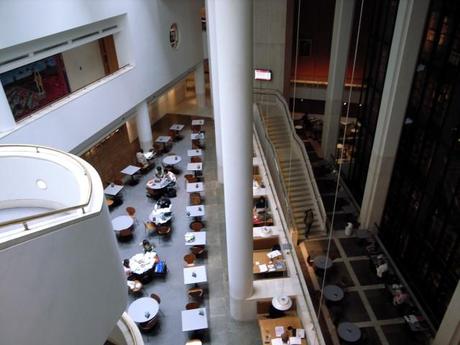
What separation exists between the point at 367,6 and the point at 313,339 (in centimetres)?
1479

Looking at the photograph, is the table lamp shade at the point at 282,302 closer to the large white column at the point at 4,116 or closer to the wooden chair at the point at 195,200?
the wooden chair at the point at 195,200

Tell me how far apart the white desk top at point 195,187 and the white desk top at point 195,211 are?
894 millimetres

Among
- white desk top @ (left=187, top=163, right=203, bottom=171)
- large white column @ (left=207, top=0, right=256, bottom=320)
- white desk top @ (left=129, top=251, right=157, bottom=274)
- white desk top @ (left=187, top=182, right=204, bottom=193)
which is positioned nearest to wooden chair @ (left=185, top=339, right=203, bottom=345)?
large white column @ (left=207, top=0, right=256, bottom=320)

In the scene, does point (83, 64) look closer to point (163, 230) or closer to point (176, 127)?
point (176, 127)

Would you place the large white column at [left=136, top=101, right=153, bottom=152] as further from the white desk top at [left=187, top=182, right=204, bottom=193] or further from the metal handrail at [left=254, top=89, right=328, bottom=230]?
the metal handrail at [left=254, top=89, right=328, bottom=230]

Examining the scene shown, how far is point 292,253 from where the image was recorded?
426 inches

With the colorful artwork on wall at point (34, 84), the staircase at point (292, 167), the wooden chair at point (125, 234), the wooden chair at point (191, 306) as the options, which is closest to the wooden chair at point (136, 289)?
the wooden chair at point (191, 306)

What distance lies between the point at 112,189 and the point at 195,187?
3196 mm

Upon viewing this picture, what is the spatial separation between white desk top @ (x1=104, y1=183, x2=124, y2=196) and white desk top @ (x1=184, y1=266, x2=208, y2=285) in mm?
4946

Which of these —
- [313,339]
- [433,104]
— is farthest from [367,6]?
[313,339]

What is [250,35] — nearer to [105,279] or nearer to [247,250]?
[105,279]

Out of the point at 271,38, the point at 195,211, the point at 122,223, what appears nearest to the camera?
the point at 122,223

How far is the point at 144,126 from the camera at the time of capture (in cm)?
1734

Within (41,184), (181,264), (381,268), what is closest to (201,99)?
(181,264)
